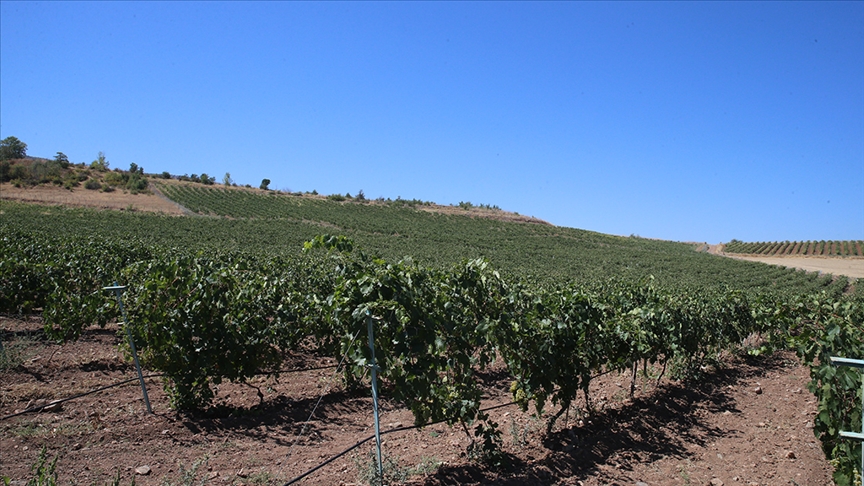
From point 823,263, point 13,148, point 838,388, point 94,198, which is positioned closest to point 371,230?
point 94,198

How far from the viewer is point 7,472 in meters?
4.39

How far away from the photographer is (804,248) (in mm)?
66875

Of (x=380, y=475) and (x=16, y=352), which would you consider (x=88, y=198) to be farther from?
(x=380, y=475)

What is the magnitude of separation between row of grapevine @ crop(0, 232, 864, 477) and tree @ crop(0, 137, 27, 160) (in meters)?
94.6

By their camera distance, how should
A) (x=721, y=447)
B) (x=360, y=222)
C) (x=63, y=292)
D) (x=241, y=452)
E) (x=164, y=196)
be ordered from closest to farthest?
(x=241, y=452) → (x=721, y=447) → (x=63, y=292) → (x=360, y=222) → (x=164, y=196)

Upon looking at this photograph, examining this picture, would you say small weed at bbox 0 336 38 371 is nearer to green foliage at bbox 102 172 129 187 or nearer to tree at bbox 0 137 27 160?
green foliage at bbox 102 172 129 187

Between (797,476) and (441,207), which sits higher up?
(441,207)

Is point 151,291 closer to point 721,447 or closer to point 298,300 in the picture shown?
point 298,300

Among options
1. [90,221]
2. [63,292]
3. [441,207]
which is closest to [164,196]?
[90,221]

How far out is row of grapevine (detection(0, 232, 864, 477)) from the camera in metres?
4.05

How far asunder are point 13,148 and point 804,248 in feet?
401

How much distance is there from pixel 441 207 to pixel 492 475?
72.0 metres

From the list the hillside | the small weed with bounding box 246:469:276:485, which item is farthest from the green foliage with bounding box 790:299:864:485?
the hillside

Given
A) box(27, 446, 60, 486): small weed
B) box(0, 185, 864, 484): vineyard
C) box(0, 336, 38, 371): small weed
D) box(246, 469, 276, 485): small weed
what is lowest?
box(0, 336, 38, 371): small weed
